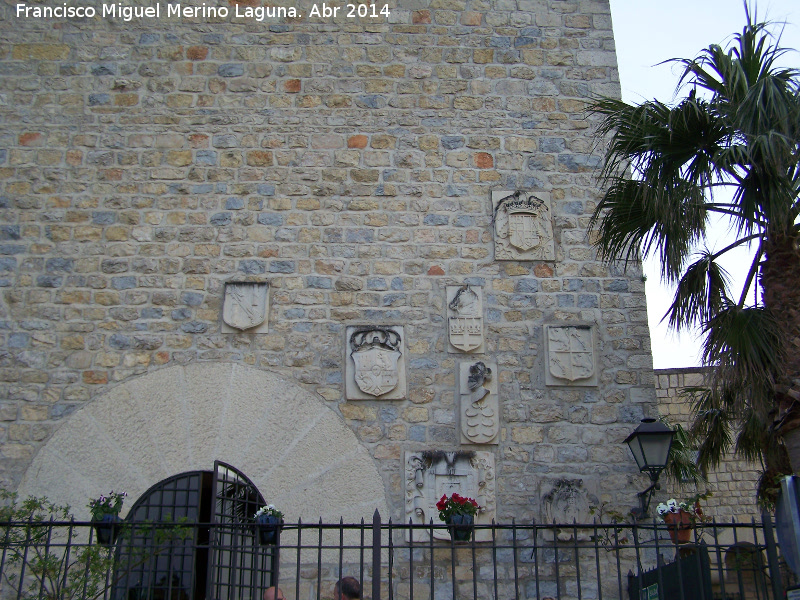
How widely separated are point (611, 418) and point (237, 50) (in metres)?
4.32

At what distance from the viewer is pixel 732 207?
5785 mm

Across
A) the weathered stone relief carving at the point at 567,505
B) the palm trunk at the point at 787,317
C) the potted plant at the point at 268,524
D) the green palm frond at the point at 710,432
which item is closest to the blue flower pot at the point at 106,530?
the potted plant at the point at 268,524

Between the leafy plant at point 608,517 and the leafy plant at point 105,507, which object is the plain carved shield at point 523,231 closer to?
the leafy plant at point 608,517

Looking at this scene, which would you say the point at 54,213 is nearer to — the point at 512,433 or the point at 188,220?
the point at 188,220

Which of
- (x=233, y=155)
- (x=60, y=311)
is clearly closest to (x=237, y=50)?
(x=233, y=155)

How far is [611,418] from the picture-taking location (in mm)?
6562

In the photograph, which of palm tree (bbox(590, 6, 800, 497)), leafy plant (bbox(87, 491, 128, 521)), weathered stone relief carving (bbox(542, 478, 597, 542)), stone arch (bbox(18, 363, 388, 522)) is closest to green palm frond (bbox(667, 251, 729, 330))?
palm tree (bbox(590, 6, 800, 497))

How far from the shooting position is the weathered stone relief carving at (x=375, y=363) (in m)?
6.46

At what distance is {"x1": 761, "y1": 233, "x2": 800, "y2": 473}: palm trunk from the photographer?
506cm

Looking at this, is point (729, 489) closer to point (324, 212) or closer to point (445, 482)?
point (445, 482)

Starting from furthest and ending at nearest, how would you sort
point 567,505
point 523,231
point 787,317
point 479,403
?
point 523,231 → point 479,403 → point 567,505 → point 787,317

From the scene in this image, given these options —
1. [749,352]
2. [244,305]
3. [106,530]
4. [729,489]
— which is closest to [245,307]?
[244,305]

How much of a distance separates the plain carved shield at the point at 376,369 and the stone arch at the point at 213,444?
0.33 metres

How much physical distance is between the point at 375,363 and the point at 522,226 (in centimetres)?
165
